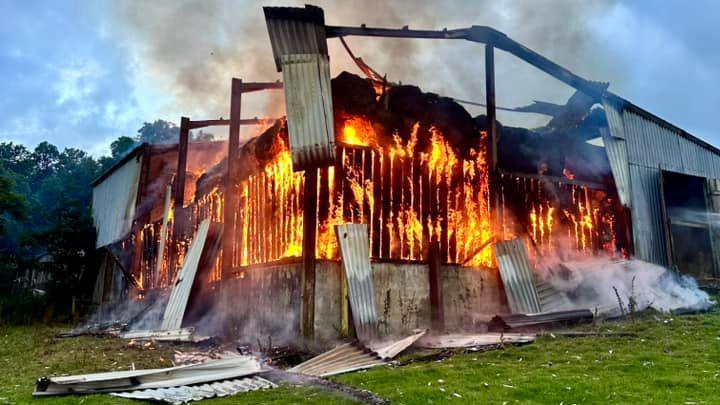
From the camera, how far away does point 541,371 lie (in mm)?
7531

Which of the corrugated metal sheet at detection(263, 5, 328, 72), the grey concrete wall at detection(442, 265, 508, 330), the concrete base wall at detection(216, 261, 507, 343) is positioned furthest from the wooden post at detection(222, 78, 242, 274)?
the grey concrete wall at detection(442, 265, 508, 330)

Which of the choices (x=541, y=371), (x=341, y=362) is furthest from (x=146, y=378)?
(x=541, y=371)

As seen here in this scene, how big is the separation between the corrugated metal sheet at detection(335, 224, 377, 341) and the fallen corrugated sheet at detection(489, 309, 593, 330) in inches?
114

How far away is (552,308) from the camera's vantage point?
42.6 ft

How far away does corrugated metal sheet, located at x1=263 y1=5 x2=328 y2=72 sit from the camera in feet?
39.9

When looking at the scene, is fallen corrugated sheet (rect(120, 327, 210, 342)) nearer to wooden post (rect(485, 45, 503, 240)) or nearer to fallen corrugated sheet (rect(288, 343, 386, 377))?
fallen corrugated sheet (rect(288, 343, 386, 377))

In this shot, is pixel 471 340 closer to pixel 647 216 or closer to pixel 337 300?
pixel 337 300

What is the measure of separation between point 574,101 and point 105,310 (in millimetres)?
21922

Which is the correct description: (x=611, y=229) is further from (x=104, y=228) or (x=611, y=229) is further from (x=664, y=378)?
(x=104, y=228)

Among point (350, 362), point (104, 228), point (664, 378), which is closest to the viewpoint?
point (664, 378)

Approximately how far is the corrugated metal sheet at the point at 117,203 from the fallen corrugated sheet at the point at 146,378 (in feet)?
58.3

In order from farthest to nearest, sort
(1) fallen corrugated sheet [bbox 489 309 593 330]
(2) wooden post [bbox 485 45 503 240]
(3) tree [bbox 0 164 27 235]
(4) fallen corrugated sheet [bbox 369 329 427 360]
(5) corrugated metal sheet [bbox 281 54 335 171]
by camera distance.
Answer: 1. (3) tree [bbox 0 164 27 235]
2. (2) wooden post [bbox 485 45 503 240]
3. (1) fallen corrugated sheet [bbox 489 309 593 330]
4. (5) corrugated metal sheet [bbox 281 54 335 171]
5. (4) fallen corrugated sheet [bbox 369 329 427 360]

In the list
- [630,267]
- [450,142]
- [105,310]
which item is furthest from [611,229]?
[105,310]

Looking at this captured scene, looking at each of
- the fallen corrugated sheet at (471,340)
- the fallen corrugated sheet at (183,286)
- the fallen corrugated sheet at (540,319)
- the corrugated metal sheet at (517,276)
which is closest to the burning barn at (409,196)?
the fallen corrugated sheet at (183,286)
